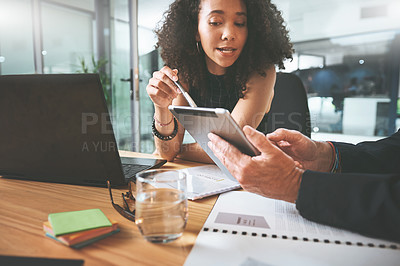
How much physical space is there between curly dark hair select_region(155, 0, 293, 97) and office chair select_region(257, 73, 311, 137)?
0.14 m

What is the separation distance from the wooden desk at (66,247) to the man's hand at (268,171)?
0.42ft

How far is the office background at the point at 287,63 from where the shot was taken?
3.00 meters

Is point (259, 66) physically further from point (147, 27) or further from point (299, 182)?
point (147, 27)

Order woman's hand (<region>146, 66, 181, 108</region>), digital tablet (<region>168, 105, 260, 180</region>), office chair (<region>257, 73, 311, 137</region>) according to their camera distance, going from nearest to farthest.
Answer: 1. digital tablet (<region>168, 105, 260, 180</region>)
2. woman's hand (<region>146, 66, 181, 108</region>)
3. office chair (<region>257, 73, 311, 137</region>)

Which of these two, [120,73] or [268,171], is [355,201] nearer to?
[268,171]

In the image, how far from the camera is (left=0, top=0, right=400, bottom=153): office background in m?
3.00

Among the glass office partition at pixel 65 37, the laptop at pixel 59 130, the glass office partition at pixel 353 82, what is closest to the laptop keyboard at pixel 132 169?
the laptop at pixel 59 130

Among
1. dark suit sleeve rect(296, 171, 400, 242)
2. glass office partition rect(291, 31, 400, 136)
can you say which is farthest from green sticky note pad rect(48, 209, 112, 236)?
glass office partition rect(291, 31, 400, 136)

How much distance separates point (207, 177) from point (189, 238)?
393 mm

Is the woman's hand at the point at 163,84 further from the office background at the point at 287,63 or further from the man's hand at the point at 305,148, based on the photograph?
the office background at the point at 287,63

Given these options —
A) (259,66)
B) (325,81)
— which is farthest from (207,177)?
(325,81)

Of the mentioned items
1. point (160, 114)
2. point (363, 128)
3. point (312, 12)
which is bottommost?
point (363, 128)

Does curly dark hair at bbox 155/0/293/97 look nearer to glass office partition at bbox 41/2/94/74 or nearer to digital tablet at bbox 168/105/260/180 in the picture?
digital tablet at bbox 168/105/260/180

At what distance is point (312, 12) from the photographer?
10.2 ft
